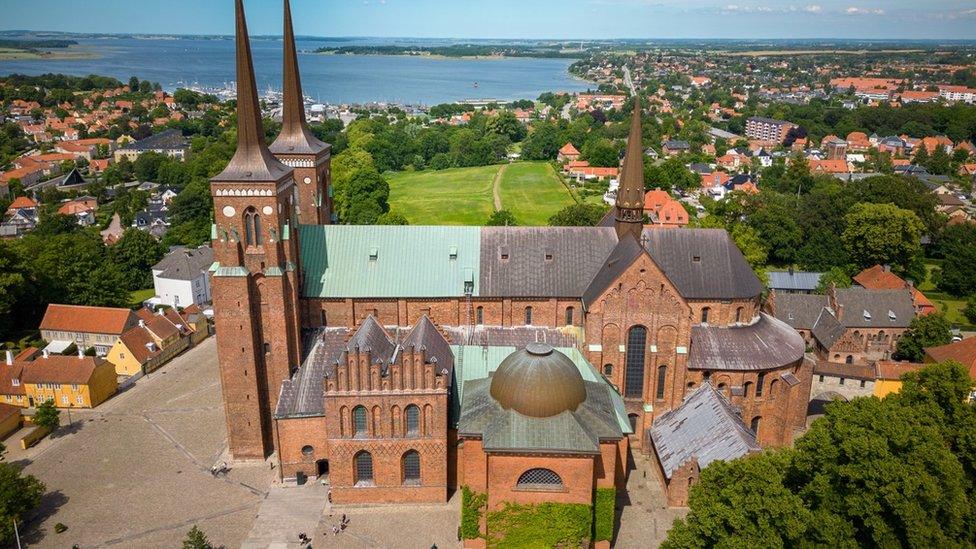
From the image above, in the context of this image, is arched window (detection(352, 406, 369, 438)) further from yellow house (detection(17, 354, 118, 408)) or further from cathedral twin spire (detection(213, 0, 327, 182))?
yellow house (detection(17, 354, 118, 408))

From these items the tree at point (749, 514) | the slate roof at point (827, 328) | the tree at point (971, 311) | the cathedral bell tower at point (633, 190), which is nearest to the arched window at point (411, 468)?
the tree at point (749, 514)

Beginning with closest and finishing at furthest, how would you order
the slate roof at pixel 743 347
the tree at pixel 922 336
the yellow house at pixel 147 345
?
1. the slate roof at pixel 743 347
2. the yellow house at pixel 147 345
3. the tree at pixel 922 336

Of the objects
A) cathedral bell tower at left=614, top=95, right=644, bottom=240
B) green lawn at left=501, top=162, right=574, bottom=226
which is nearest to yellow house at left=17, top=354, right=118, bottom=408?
cathedral bell tower at left=614, top=95, right=644, bottom=240

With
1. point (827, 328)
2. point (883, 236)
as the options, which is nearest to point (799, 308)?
point (827, 328)

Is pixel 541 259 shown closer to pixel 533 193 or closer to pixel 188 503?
pixel 188 503

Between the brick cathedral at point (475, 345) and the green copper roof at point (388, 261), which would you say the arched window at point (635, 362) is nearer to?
the brick cathedral at point (475, 345)

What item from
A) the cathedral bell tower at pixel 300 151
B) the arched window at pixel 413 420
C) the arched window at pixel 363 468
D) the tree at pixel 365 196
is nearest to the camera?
the arched window at pixel 413 420

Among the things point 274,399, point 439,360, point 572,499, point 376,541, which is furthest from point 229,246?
point 572,499

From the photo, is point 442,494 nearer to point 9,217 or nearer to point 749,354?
point 749,354
